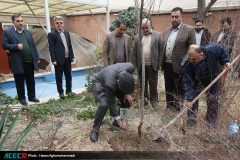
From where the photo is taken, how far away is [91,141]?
3.00 m

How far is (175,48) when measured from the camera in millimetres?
3840

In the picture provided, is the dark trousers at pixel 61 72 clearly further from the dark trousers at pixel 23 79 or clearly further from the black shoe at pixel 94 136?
the black shoe at pixel 94 136

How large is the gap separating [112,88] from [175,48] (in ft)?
5.94

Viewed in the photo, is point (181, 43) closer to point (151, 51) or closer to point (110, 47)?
point (151, 51)

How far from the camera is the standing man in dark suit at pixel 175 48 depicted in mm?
3748

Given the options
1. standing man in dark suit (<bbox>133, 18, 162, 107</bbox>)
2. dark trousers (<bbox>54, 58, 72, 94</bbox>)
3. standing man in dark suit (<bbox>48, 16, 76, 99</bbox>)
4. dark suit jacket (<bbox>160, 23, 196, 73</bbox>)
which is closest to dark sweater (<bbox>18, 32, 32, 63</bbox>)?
standing man in dark suit (<bbox>48, 16, 76, 99</bbox>)

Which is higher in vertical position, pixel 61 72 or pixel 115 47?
pixel 115 47

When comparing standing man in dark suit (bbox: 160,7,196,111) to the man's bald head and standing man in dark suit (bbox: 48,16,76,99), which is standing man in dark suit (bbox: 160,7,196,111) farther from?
standing man in dark suit (bbox: 48,16,76,99)

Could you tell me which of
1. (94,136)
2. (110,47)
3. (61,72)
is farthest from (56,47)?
(94,136)

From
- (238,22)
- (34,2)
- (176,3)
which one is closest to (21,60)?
(34,2)

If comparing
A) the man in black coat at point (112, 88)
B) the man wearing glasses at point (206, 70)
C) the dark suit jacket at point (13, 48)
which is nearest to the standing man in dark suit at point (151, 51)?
the man wearing glasses at point (206, 70)

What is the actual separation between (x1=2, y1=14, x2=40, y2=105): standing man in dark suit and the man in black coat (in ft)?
7.08

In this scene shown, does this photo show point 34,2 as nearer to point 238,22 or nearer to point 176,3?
point 238,22

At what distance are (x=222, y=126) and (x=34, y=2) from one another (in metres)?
7.54
